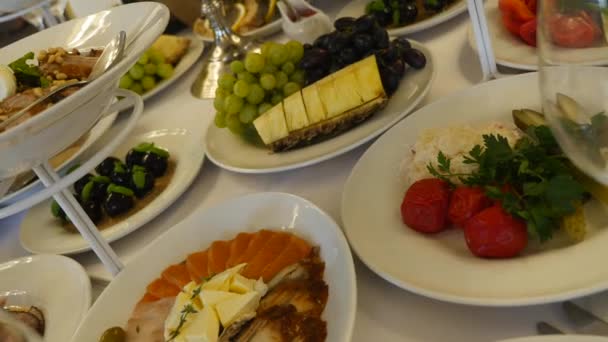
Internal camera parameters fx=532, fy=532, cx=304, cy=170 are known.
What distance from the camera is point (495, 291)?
1.58 feet

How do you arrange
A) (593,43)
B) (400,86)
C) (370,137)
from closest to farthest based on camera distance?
(593,43), (370,137), (400,86)

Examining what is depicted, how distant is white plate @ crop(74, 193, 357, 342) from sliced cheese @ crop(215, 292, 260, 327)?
8 centimetres

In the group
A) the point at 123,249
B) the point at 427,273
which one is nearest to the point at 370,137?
the point at 427,273

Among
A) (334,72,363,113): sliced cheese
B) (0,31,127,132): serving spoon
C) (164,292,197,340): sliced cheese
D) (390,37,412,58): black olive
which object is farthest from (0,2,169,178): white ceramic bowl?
(390,37,412,58): black olive

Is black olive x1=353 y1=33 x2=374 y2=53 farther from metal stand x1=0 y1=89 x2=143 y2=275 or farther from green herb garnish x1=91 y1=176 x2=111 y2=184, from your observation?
green herb garnish x1=91 y1=176 x2=111 y2=184

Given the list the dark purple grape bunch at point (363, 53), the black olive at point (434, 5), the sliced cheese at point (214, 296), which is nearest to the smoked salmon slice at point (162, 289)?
the sliced cheese at point (214, 296)

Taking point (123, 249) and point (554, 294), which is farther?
point (123, 249)

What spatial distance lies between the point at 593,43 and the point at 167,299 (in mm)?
521

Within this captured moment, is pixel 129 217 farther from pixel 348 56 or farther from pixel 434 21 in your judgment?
pixel 434 21

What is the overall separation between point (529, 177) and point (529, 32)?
0.37m

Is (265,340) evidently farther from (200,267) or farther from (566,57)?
(566,57)

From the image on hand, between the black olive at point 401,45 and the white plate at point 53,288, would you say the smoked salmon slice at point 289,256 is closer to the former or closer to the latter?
the white plate at point 53,288

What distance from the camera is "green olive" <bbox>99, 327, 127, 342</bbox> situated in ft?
2.00

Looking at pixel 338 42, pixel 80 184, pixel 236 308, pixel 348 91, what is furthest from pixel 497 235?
pixel 80 184
